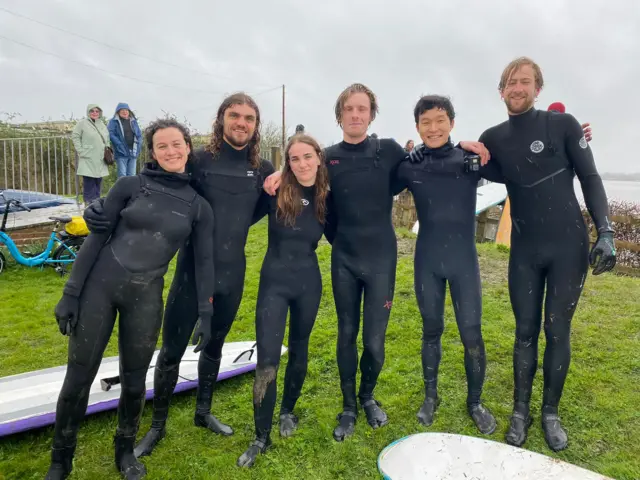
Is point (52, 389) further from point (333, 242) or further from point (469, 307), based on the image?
point (469, 307)

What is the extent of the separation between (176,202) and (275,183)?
669 mm

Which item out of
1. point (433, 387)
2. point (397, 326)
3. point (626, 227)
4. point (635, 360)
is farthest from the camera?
point (626, 227)

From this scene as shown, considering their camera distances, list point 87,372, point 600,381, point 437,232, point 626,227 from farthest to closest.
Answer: point 626,227 < point 600,381 < point 437,232 < point 87,372

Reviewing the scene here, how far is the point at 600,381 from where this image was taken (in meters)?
4.17

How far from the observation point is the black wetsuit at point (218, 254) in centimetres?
297

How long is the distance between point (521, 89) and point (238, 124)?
6.16 ft

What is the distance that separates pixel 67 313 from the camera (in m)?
2.49

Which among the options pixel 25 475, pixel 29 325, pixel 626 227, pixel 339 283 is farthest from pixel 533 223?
pixel 626 227

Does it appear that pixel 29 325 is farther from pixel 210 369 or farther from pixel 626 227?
pixel 626 227

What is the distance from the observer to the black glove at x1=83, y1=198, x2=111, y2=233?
2547mm

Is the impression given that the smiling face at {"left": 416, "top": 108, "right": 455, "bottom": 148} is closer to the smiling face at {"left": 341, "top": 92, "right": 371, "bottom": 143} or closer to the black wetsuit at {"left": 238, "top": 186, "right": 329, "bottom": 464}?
the smiling face at {"left": 341, "top": 92, "right": 371, "bottom": 143}

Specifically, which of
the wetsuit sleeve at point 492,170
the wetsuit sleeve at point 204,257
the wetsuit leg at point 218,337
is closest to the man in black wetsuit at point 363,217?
the wetsuit sleeve at point 492,170

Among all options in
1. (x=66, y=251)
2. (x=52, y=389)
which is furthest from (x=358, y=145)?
(x=66, y=251)

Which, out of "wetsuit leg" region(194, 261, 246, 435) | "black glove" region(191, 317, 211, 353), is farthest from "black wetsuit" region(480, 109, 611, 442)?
"black glove" region(191, 317, 211, 353)
